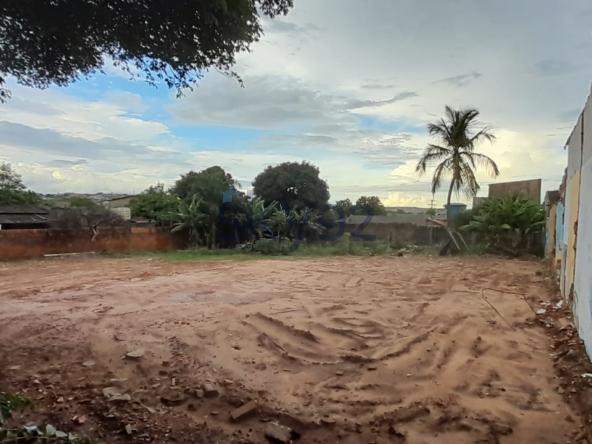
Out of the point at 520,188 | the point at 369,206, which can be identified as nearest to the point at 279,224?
the point at 520,188

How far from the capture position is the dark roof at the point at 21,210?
63.7ft

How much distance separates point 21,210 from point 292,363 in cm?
1993

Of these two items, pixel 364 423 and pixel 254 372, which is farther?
pixel 254 372

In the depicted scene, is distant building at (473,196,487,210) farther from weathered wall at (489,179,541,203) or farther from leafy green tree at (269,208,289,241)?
leafy green tree at (269,208,289,241)

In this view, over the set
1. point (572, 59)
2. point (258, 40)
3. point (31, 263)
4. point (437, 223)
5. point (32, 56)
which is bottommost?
point (31, 263)

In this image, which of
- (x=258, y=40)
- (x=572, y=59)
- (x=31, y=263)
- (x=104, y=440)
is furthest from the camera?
(x=31, y=263)

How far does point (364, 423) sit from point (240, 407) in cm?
94

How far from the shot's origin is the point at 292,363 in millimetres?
4461

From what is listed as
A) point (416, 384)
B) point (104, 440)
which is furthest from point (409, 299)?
point (104, 440)

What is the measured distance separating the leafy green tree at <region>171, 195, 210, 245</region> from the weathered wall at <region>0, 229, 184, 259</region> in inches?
27.2

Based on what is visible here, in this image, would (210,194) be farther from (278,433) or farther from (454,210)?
(278,433)

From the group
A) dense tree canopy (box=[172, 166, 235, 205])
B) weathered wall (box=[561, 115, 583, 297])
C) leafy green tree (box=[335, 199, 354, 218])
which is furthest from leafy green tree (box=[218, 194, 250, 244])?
weathered wall (box=[561, 115, 583, 297])

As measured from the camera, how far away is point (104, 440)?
9.57ft

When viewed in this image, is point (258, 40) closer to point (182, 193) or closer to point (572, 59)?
point (572, 59)
